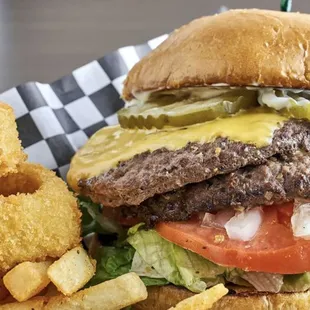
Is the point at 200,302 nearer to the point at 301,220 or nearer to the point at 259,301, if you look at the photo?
the point at 259,301

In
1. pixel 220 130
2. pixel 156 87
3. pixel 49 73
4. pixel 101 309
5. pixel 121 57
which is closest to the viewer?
pixel 101 309

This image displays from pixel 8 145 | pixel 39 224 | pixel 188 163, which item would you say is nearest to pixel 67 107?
pixel 8 145

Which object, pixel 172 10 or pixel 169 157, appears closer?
pixel 169 157

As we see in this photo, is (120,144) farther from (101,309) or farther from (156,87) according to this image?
(101,309)

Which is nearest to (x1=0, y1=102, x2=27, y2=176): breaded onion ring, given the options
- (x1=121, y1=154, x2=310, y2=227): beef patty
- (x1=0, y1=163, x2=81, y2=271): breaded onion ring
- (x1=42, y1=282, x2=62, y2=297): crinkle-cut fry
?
(x1=0, y1=163, x2=81, y2=271): breaded onion ring

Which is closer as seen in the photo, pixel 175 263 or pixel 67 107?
pixel 175 263

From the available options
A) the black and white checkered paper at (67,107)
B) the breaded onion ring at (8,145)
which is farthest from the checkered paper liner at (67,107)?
the breaded onion ring at (8,145)

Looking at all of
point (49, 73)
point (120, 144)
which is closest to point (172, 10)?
point (49, 73)
